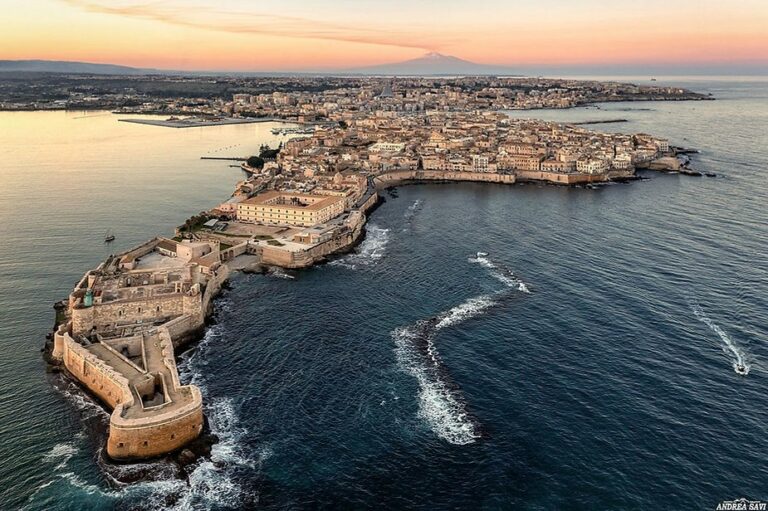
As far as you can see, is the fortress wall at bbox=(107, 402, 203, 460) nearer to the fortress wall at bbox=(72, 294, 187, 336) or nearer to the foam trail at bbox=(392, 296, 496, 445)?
the foam trail at bbox=(392, 296, 496, 445)

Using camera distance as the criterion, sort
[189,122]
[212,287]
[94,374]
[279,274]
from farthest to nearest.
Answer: [189,122] < [279,274] < [212,287] < [94,374]

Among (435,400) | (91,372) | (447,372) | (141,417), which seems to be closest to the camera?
(141,417)

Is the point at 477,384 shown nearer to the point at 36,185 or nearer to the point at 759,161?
the point at 36,185

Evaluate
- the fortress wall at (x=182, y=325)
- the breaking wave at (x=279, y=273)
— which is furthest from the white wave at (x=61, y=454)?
the breaking wave at (x=279, y=273)

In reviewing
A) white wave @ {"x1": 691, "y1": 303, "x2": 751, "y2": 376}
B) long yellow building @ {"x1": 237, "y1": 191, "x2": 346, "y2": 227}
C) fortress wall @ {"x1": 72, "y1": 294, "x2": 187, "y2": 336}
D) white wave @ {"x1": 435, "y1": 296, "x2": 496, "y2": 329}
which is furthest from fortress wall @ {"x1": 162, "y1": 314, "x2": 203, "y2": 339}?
white wave @ {"x1": 691, "y1": 303, "x2": 751, "y2": 376}

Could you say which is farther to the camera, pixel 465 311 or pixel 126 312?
pixel 465 311

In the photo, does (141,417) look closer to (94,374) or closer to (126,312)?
(94,374)

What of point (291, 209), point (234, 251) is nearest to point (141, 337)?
point (234, 251)
